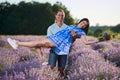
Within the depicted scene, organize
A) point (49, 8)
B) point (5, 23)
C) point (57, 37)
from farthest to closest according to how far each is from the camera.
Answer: point (49, 8), point (5, 23), point (57, 37)

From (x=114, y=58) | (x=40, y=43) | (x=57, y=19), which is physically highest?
(x=57, y=19)

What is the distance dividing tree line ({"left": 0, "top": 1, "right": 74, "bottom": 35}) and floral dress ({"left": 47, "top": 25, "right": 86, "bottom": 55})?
49.6 m

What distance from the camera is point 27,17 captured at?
61.4 m

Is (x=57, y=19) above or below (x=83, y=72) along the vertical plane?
above

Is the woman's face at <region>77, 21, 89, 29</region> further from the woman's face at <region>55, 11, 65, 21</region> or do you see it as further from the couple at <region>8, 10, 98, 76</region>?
the woman's face at <region>55, 11, 65, 21</region>

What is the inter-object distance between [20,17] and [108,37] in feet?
180

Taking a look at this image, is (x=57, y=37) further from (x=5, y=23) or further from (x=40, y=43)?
(x=5, y=23)

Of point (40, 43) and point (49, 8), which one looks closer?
point (40, 43)

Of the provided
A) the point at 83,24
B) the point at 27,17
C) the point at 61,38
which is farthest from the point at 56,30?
the point at 27,17

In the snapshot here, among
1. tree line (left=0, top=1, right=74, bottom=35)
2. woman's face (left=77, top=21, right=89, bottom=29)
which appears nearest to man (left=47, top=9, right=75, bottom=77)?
woman's face (left=77, top=21, right=89, bottom=29)

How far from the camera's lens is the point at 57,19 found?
250 inches

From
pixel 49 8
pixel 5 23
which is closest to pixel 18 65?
pixel 5 23

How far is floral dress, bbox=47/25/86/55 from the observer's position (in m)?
6.22

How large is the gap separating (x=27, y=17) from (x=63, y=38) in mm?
55509
